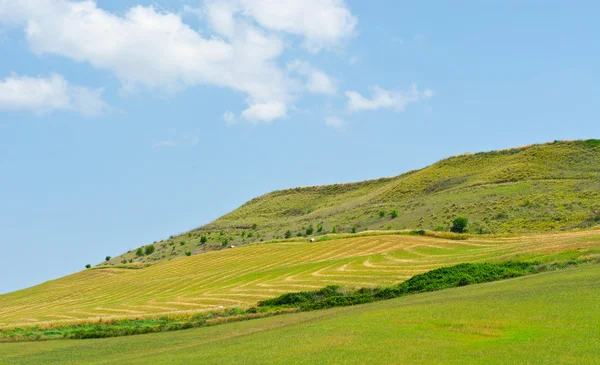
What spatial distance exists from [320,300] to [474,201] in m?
56.1

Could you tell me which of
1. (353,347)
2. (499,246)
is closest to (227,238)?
(499,246)

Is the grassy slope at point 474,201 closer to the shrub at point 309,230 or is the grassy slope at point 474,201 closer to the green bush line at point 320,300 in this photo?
the shrub at point 309,230

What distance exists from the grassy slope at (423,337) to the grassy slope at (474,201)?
143ft

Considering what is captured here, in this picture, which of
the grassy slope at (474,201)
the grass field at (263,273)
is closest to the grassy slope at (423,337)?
the grass field at (263,273)

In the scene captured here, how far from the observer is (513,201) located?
3243 inches

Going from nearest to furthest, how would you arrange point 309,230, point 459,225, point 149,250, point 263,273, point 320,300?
1. point 320,300
2. point 263,273
3. point 459,225
4. point 309,230
5. point 149,250

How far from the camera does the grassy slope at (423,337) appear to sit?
16.8 metres

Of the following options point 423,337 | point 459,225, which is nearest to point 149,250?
point 459,225

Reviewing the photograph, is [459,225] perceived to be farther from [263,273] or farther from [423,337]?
[423,337]

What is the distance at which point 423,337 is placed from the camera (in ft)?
63.8

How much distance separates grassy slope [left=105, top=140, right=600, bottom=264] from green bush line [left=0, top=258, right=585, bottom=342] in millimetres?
31528

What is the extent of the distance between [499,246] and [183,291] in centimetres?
2875

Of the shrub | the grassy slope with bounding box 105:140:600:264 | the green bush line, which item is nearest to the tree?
the grassy slope with bounding box 105:140:600:264

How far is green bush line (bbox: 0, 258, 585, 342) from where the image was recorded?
35.1 meters
